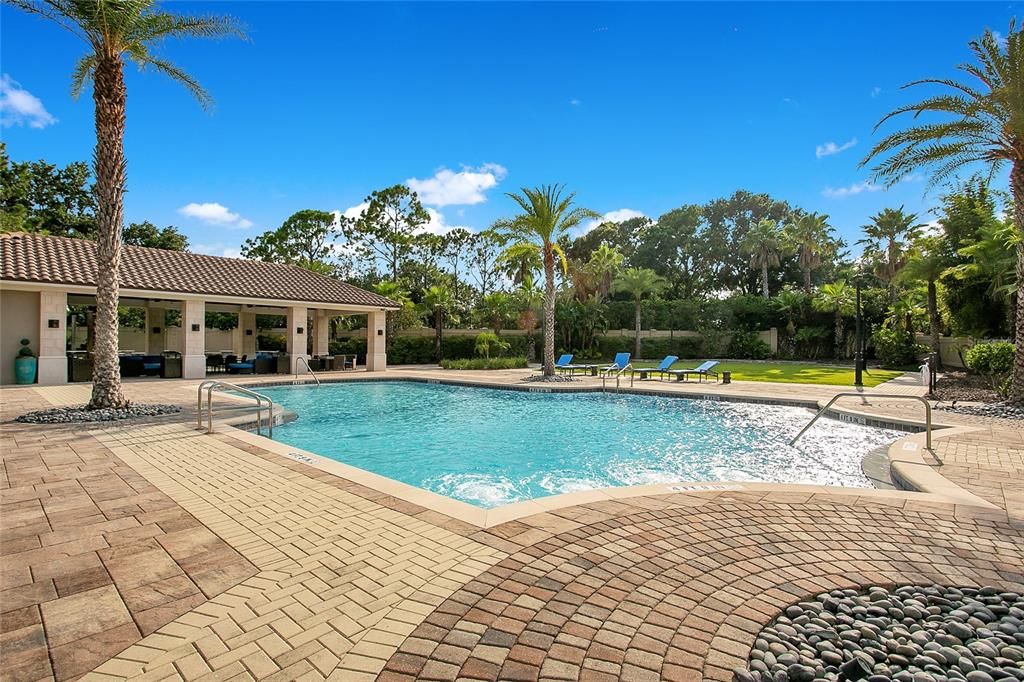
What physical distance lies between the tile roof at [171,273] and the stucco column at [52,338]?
0.81 m

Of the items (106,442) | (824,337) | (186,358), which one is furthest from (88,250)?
(824,337)

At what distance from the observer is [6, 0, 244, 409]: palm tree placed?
10.1 meters

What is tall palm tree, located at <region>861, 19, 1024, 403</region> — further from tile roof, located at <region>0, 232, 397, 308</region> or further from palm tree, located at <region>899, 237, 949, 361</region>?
tile roof, located at <region>0, 232, 397, 308</region>

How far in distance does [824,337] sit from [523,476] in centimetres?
3250

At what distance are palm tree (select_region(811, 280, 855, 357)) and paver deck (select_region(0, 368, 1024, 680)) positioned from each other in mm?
29559

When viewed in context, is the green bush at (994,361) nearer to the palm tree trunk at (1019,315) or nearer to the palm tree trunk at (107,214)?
the palm tree trunk at (1019,315)

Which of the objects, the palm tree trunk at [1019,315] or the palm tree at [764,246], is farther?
the palm tree at [764,246]

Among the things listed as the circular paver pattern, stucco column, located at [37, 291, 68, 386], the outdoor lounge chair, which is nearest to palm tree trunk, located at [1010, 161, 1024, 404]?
the outdoor lounge chair

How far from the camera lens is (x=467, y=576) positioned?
3.34m

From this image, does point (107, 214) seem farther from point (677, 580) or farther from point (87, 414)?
point (677, 580)

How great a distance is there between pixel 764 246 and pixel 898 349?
19061 mm

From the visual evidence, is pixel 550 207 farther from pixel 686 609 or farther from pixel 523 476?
pixel 686 609

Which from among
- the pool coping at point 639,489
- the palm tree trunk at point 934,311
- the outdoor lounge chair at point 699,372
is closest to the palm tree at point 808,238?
the palm tree trunk at point 934,311

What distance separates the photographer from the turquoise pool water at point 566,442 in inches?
309
